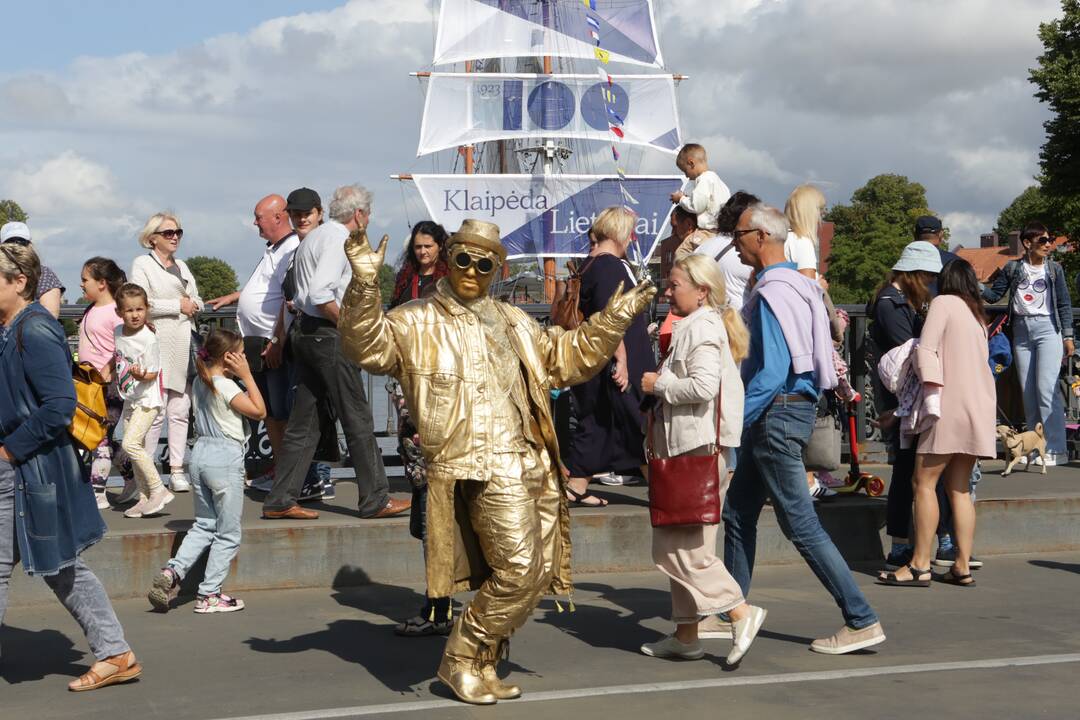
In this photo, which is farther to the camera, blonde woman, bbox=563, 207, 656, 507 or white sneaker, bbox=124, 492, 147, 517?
blonde woman, bbox=563, 207, 656, 507

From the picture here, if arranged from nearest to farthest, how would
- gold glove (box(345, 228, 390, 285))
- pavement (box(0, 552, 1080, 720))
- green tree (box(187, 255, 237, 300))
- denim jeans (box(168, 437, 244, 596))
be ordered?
gold glove (box(345, 228, 390, 285)) → pavement (box(0, 552, 1080, 720)) → denim jeans (box(168, 437, 244, 596)) → green tree (box(187, 255, 237, 300))

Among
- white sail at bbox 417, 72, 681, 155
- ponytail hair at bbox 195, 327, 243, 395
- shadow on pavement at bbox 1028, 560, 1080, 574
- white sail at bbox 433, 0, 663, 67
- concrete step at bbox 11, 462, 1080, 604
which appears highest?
white sail at bbox 433, 0, 663, 67

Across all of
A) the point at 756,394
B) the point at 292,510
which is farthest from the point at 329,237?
the point at 756,394

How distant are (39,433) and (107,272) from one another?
369 centimetres

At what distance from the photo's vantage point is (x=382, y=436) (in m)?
10.0

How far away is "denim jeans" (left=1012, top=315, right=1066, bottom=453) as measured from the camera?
34.0ft

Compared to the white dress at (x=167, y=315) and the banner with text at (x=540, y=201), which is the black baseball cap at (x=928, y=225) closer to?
the white dress at (x=167, y=315)

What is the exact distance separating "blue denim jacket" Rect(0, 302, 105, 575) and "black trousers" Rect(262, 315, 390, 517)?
2.38 meters

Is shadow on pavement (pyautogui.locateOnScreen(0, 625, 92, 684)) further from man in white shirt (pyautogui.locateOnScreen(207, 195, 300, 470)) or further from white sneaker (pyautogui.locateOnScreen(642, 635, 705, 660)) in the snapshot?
white sneaker (pyautogui.locateOnScreen(642, 635, 705, 660))

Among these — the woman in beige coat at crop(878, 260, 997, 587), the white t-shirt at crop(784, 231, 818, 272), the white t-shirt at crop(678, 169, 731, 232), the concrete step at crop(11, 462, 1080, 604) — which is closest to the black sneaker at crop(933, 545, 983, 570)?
the concrete step at crop(11, 462, 1080, 604)

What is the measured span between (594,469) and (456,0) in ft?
156

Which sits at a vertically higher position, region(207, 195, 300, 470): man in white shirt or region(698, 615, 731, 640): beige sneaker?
region(207, 195, 300, 470): man in white shirt

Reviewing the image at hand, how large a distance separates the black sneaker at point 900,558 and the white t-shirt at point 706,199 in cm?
247

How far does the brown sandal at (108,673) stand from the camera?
5402mm
